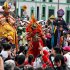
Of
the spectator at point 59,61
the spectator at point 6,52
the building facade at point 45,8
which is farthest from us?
the building facade at point 45,8

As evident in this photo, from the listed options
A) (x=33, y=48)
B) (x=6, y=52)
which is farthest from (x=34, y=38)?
(x=6, y=52)

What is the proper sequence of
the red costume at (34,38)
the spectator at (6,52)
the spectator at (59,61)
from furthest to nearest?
the red costume at (34,38), the spectator at (6,52), the spectator at (59,61)

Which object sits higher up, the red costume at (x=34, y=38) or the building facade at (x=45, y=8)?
the red costume at (x=34, y=38)

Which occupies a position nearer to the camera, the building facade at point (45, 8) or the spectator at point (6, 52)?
the spectator at point (6, 52)

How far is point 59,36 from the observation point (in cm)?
1391

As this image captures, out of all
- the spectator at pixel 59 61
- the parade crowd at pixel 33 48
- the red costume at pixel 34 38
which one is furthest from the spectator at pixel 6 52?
the red costume at pixel 34 38

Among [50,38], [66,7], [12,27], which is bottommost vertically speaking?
[66,7]

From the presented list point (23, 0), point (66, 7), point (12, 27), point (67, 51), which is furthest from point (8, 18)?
point (23, 0)

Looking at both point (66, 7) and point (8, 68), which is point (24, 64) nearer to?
point (8, 68)

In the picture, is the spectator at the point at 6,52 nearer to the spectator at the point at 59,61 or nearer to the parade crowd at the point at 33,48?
the parade crowd at the point at 33,48

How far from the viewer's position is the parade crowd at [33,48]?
8.78 metres

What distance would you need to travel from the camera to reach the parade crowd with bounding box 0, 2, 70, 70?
878 cm

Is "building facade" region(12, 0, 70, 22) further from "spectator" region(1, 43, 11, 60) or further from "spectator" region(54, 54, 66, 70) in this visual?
"spectator" region(54, 54, 66, 70)

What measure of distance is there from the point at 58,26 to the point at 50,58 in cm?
446
